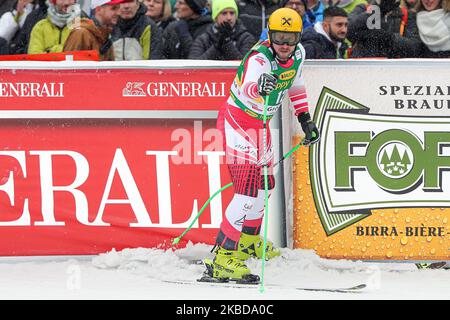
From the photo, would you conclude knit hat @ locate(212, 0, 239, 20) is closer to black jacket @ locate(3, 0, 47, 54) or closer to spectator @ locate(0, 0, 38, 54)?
black jacket @ locate(3, 0, 47, 54)

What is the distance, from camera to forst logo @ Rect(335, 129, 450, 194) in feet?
27.6

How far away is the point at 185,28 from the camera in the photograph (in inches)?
405

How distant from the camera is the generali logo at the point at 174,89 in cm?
843

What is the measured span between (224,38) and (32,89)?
221cm

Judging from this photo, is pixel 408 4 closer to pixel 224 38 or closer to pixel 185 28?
pixel 224 38

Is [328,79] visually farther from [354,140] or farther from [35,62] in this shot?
[35,62]

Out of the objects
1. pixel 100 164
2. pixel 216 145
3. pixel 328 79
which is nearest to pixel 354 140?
pixel 328 79

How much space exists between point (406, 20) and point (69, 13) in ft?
10.9

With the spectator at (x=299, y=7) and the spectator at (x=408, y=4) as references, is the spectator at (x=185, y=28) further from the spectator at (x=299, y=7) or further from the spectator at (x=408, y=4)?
the spectator at (x=408, y=4)

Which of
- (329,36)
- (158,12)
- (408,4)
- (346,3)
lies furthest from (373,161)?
(158,12)

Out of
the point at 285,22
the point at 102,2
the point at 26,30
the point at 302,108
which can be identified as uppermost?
the point at 102,2

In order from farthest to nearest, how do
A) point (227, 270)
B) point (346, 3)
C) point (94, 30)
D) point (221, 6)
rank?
point (346, 3) → point (221, 6) → point (94, 30) → point (227, 270)

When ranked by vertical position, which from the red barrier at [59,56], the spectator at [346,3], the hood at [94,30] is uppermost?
the spectator at [346,3]

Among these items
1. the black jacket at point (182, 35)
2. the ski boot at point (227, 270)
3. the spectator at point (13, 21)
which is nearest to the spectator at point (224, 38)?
the black jacket at point (182, 35)
